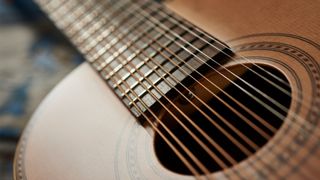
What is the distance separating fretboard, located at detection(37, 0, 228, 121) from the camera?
640 mm

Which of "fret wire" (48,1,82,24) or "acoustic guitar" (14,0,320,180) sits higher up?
"fret wire" (48,1,82,24)

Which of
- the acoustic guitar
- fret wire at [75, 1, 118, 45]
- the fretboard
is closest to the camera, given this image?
the acoustic guitar

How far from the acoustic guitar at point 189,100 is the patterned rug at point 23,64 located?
179 millimetres

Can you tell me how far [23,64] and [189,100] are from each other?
2.04ft

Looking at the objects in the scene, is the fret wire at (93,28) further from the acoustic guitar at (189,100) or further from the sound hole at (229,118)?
the sound hole at (229,118)

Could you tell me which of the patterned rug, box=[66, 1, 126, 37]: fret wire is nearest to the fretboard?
box=[66, 1, 126, 37]: fret wire

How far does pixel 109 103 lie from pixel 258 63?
30 cm

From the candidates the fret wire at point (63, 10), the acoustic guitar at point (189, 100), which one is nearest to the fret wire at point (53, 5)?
the fret wire at point (63, 10)

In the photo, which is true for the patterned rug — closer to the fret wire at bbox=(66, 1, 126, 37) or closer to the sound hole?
the fret wire at bbox=(66, 1, 126, 37)

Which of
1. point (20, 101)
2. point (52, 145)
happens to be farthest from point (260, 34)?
point (20, 101)

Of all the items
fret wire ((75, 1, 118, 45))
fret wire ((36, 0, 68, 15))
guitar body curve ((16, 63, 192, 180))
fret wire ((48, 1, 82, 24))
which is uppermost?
fret wire ((36, 0, 68, 15))

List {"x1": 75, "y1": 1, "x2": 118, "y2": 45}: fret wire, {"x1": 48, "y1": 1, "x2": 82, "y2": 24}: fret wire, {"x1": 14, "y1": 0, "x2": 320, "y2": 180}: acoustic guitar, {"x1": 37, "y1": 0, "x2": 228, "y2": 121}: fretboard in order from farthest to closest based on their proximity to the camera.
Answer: {"x1": 48, "y1": 1, "x2": 82, "y2": 24}: fret wire < {"x1": 75, "y1": 1, "x2": 118, "y2": 45}: fret wire < {"x1": 37, "y1": 0, "x2": 228, "y2": 121}: fretboard < {"x1": 14, "y1": 0, "x2": 320, "y2": 180}: acoustic guitar

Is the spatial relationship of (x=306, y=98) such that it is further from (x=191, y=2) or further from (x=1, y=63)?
(x=1, y=63)

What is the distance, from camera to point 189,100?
60 centimetres
